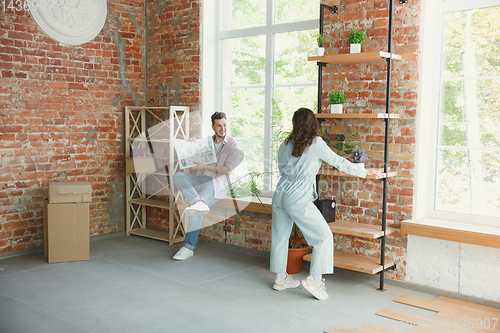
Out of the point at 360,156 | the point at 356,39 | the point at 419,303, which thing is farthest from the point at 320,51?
the point at 419,303

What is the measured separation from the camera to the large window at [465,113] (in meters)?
3.83

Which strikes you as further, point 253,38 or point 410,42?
point 253,38

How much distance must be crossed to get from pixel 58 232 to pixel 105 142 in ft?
4.80

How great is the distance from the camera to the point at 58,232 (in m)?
4.77

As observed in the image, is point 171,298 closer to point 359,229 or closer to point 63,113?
point 359,229

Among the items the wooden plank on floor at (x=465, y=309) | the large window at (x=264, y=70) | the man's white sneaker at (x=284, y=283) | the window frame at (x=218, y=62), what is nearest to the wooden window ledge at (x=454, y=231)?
the wooden plank on floor at (x=465, y=309)

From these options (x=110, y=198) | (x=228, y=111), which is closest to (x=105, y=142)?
(x=110, y=198)

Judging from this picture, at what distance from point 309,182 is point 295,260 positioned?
39.1 inches

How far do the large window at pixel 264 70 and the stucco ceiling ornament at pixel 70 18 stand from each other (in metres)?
1.48

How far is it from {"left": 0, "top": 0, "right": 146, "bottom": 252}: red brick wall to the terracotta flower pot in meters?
2.66

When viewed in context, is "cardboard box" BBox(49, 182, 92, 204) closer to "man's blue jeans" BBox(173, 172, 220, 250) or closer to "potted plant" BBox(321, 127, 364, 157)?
"man's blue jeans" BBox(173, 172, 220, 250)

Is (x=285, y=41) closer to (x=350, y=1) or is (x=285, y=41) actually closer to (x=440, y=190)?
(x=350, y=1)

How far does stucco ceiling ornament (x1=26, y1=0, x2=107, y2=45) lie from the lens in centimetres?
512

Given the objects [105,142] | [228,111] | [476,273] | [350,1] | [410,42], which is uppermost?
[350,1]
